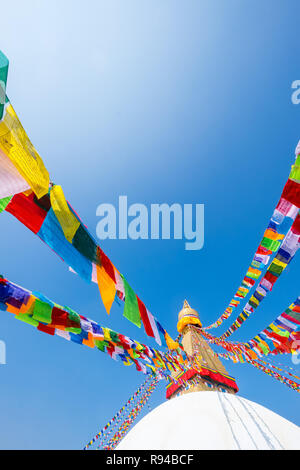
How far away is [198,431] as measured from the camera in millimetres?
3293

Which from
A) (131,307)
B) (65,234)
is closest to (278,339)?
(131,307)

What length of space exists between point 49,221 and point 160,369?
18.2 feet

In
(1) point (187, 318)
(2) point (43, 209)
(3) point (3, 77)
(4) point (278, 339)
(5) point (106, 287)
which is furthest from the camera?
(1) point (187, 318)

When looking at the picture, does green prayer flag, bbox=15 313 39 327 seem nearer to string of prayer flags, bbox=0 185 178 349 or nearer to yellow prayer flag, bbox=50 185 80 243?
string of prayer flags, bbox=0 185 178 349

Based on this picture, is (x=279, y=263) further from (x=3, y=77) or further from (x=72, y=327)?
(x=3, y=77)

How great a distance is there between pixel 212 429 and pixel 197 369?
15.6 feet

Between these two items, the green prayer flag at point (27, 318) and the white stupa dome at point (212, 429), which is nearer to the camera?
→ the white stupa dome at point (212, 429)

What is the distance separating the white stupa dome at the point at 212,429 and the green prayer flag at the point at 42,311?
2497mm

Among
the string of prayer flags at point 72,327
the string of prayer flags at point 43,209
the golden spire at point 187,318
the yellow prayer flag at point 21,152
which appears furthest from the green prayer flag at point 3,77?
the golden spire at point 187,318

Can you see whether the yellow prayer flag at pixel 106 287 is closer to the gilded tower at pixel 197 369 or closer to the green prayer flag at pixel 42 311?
the green prayer flag at pixel 42 311

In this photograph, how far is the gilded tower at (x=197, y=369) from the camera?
8.25 m

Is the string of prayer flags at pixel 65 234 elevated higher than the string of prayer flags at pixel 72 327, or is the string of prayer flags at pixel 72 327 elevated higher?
the string of prayer flags at pixel 65 234

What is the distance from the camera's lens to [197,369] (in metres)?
7.69
